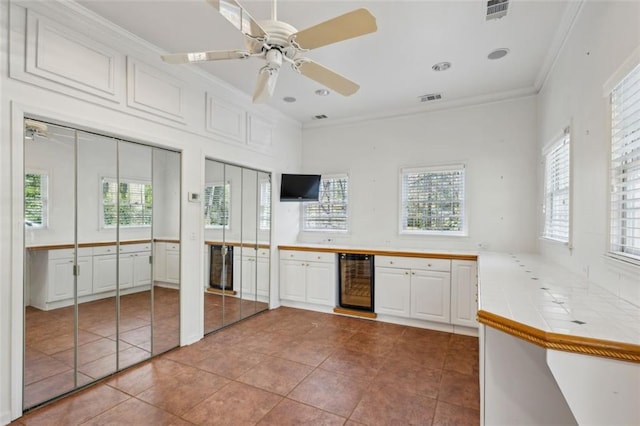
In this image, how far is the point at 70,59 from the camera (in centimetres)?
243

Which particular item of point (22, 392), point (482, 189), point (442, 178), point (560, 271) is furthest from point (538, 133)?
point (22, 392)

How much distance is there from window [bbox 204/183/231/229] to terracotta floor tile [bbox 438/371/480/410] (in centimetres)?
299

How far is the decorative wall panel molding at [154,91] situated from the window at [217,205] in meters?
0.88

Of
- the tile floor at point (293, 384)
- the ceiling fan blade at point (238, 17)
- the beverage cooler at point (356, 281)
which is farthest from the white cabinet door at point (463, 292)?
the ceiling fan blade at point (238, 17)

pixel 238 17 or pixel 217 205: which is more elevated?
pixel 238 17

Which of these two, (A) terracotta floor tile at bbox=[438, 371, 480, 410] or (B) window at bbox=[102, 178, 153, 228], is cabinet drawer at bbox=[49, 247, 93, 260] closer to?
(B) window at bbox=[102, 178, 153, 228]

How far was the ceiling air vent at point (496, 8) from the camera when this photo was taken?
2370 millimetres

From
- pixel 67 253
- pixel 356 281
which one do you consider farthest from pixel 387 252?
pixel 67 253

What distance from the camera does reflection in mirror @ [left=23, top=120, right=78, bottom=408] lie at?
7.42ft

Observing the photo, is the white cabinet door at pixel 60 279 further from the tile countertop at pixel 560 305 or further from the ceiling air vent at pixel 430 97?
the ceiling air vent at pixel 430 97

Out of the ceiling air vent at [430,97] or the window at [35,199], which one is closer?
the window at [35,199]

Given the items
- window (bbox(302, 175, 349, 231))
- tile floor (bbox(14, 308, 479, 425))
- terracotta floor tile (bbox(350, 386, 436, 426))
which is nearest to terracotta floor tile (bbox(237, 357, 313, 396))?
tile floor (bbox(14, 308, 479, 425))

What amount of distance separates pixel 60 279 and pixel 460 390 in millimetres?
3427

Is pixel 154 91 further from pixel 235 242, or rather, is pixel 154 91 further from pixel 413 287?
pixel 413 287
